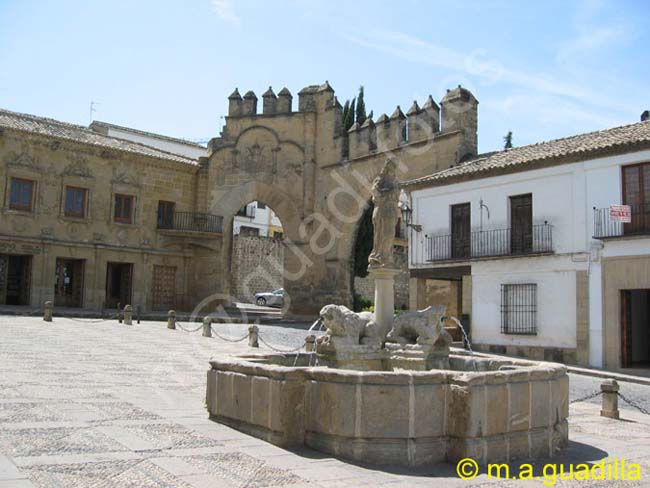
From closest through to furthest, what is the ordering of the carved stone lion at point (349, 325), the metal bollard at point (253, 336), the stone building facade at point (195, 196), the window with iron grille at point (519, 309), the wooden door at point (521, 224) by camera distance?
the carved stone lion at point (349, 325), the metal bollard at point (253, 336), the window with iron grille at point (519, 309), the wooden door at point (521, 224), the stone building facade at point (195, 196)

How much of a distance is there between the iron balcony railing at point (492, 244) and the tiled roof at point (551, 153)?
60.4 inches

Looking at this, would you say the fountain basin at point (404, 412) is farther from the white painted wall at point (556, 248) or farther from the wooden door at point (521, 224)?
the wooden door at point (521, 224)

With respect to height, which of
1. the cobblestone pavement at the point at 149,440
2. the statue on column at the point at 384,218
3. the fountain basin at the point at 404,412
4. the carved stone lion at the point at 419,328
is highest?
the statue on column at the point at 384,218

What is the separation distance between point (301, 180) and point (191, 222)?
4.72 meters

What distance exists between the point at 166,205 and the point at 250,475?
23.1 m

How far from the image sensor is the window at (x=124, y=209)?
987 inches

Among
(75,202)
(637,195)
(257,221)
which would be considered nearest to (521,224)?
(637,195)

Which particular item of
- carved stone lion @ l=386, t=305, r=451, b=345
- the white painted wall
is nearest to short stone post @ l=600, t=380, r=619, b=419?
carved stone lion @ l=386, t=305, r=451, b=345

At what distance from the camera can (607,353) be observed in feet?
47.1

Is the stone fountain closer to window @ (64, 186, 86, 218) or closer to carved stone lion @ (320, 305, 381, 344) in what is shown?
carved stone lion @ (320, 305, 381, 344)

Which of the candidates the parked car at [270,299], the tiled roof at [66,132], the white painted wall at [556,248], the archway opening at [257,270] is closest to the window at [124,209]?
the tiled roof at [66,132]

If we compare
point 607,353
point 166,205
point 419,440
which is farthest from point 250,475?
point 166,205

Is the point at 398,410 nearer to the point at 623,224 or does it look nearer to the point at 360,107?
the point at 623,224

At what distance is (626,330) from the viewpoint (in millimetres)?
14453
